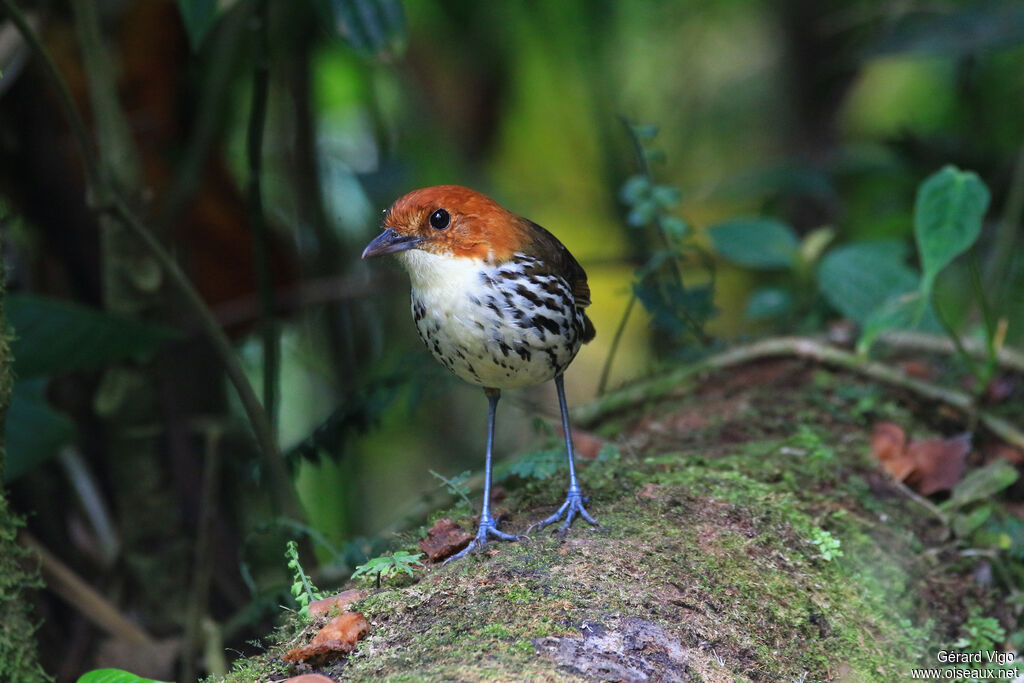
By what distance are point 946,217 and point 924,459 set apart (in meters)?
0.80

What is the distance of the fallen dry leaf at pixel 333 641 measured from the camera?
1836mm

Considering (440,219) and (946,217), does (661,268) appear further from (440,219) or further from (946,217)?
(440,219)

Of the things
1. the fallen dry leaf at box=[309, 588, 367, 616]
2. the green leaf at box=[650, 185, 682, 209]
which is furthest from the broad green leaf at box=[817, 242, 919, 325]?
the fallen dry leaf at box=[309, 588, 367, 616]

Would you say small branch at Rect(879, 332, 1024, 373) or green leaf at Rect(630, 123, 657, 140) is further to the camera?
small branch at Rect(879, 332, 1024, 373)

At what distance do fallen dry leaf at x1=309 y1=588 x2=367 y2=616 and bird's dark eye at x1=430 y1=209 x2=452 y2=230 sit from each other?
987 millimetres

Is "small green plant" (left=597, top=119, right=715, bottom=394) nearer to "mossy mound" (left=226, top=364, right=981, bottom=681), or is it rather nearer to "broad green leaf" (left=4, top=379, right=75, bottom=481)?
"mossy mound" (left=226, top=364, right=981, bottom=681)

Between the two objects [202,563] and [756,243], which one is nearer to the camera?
[202,563]

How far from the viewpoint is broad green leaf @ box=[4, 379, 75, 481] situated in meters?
3.04

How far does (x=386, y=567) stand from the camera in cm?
208

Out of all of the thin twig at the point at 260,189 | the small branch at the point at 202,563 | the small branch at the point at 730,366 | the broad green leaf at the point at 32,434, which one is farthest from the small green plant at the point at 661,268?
the broad green leaf at the point at 32,434

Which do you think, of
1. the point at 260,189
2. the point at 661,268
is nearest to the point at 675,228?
the point at 661,268

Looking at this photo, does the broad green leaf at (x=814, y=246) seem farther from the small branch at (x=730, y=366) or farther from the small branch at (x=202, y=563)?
the small branch at (x=202, y=563)

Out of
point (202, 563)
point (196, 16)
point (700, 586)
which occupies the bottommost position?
point (202, 563)

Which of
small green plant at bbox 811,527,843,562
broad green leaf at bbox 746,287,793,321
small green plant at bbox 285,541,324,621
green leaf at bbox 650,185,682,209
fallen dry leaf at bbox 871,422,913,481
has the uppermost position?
green leaf at bbox 650,185,682,209
